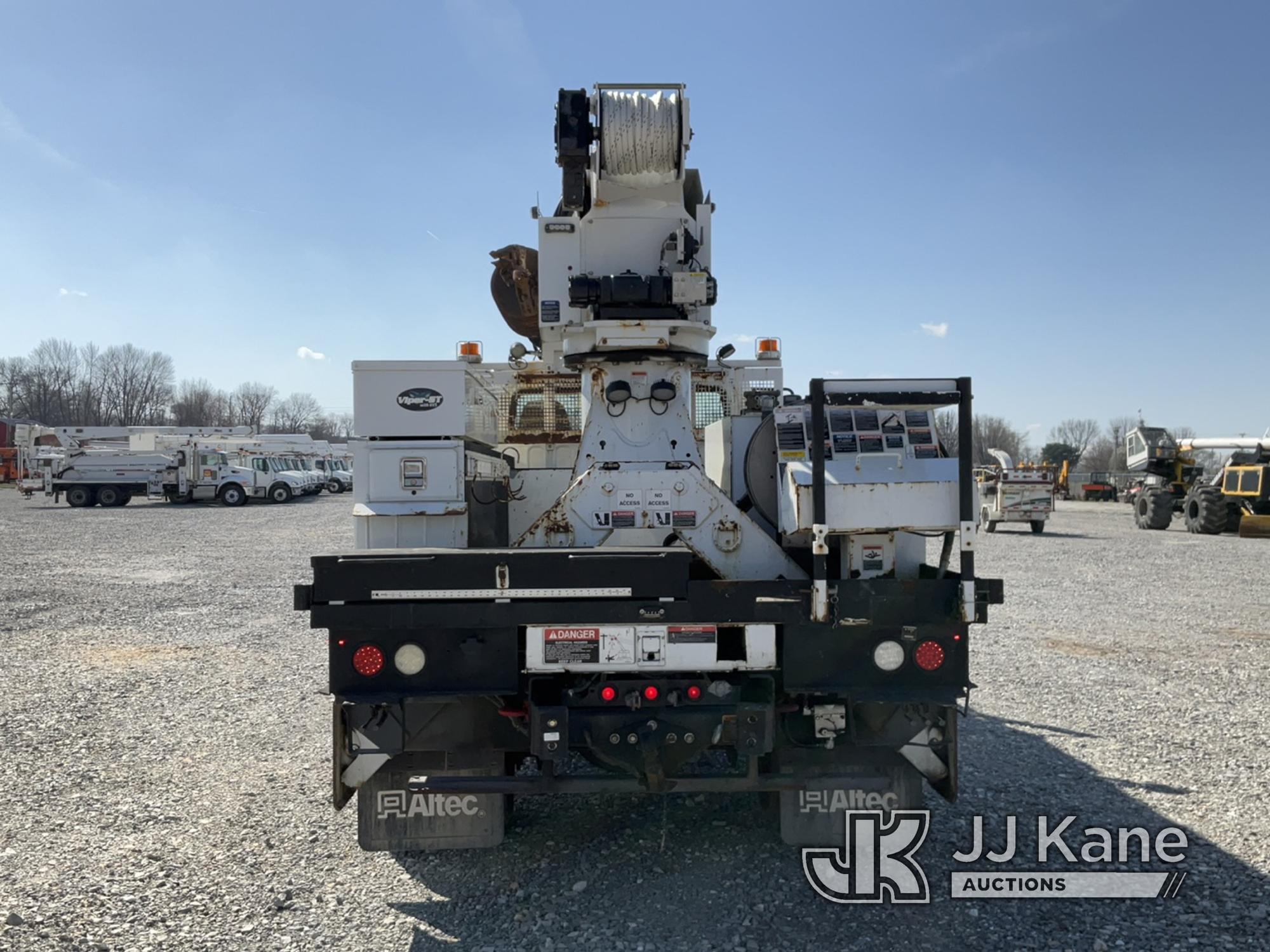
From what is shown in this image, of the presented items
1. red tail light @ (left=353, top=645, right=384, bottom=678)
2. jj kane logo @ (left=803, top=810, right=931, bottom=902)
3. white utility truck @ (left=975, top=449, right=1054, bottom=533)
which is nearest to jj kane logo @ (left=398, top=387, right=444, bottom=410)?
red tail light @ (left=353, top=645, right=384, bottom=678)

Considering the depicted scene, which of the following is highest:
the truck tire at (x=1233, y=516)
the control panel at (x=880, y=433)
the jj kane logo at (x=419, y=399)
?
the jj kane logo at (x=419, y=399)

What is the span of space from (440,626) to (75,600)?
11.3 metres

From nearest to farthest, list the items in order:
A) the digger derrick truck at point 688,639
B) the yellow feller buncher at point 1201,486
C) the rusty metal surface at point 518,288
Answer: the digger derrick truck at point 688,639, the rusty metal surface at point 518,288, the yellow feller buncher at point 1201,486

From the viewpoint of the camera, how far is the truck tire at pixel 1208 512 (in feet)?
78.5

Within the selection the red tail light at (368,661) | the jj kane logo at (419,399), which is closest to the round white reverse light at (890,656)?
the red tail light at (368,661)

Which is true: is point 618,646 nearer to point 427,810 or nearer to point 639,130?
point 427,810

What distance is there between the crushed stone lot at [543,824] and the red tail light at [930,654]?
3.41ft

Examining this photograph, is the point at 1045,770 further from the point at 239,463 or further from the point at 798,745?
the point at 239,463

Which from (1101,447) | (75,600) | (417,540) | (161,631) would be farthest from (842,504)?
(1101,447)

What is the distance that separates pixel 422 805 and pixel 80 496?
125 ft

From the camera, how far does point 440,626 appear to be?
350 centimetres

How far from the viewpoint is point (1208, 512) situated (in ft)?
79.0

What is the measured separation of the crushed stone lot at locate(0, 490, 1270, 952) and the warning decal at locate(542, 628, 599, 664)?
1.06 metres

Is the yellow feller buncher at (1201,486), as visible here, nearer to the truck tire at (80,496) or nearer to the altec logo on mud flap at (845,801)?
the altec logo on mud flap at (845,801)
